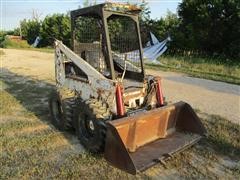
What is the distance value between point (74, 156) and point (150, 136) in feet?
4.01

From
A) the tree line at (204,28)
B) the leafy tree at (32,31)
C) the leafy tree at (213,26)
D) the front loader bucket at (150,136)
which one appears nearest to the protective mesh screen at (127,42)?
the front loader bucket at (150,136)

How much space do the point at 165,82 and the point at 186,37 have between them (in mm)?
10616

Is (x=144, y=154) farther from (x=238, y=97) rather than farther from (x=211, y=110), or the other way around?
(x=238, y=97)

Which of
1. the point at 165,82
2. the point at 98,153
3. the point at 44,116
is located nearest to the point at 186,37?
the point at 165,82

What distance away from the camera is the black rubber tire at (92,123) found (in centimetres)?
510

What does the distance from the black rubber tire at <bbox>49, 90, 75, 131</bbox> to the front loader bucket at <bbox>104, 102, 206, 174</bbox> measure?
4.85 feet

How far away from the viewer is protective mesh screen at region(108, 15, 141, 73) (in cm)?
611

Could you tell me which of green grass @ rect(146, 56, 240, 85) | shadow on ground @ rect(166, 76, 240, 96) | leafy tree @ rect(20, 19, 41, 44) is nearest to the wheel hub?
shadow on ground @ rect(166, 76, 240, 96)

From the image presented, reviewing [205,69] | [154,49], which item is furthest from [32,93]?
[154,49]

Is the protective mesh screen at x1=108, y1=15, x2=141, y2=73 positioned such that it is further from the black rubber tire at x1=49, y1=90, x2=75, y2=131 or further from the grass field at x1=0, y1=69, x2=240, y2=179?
the grass field at x1=0, y1=69, x2=240, y2=179

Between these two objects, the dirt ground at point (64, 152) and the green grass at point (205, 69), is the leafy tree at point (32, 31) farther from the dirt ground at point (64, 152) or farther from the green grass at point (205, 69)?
Answer: the dirt ground at point (64, 152)

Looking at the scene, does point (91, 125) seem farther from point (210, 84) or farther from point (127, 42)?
point (210, 84)

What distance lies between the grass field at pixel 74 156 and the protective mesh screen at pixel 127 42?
1.72 metres

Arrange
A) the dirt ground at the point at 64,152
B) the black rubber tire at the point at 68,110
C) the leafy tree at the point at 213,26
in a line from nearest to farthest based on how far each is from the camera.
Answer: the dirt ground at the point at 64,152, the black rubber tire at the point at 68,110, the leafy tree at the point at 213,26
